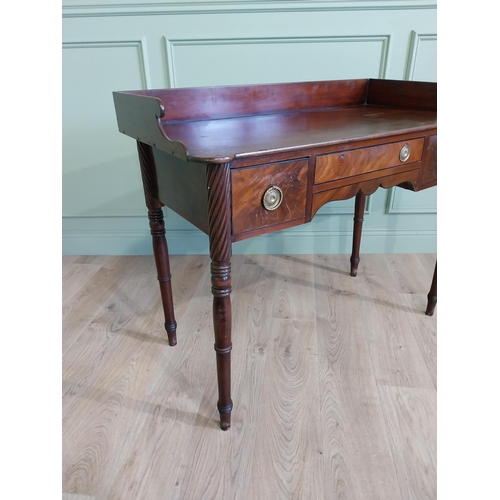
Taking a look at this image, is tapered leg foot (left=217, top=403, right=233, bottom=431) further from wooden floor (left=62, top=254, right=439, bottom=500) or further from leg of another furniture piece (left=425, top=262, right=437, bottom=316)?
leg of another furniture piece (left=425, top=262, right=437, bottom=316)

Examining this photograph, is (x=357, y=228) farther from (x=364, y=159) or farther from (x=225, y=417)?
(x=225, y=417)

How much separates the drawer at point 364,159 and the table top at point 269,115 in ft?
0.16

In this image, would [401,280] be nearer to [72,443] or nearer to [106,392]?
[106,392]

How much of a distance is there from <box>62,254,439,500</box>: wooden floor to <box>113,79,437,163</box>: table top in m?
0.85

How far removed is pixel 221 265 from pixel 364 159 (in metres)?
0.53

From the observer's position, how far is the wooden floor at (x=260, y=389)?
3.58 ft

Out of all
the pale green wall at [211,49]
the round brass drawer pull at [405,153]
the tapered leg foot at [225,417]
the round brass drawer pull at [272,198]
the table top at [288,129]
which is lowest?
the tapered leg foot at [225,417]

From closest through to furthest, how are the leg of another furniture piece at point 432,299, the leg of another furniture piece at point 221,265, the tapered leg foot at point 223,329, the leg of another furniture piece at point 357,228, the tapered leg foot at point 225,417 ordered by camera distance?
the leg of another furniture piece at point 221,265 < the tapered leg foot at point 223,329 < the tapered leg foot at point 225,417 < the leg of another furniture piece at point 432,299 < the leg of another furniture piece at point 357,228

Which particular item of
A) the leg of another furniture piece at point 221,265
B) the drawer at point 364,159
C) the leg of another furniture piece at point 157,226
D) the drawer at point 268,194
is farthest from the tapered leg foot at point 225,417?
the drawer at point 364,159

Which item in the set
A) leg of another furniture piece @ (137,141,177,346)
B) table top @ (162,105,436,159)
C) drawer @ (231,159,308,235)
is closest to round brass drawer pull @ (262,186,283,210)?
drawer @ (231,159,308,235)

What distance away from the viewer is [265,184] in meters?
0.98

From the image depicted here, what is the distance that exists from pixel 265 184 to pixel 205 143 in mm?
205

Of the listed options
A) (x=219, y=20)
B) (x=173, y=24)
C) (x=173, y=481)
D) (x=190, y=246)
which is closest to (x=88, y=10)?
(x=173, y=24)

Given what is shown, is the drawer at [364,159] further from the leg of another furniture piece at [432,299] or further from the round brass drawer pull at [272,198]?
the leg of another furniture piece at [432,299]
